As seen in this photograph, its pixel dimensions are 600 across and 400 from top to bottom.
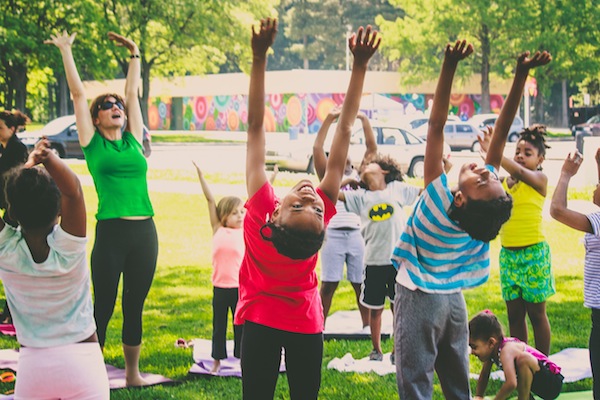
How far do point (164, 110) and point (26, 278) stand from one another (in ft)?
197

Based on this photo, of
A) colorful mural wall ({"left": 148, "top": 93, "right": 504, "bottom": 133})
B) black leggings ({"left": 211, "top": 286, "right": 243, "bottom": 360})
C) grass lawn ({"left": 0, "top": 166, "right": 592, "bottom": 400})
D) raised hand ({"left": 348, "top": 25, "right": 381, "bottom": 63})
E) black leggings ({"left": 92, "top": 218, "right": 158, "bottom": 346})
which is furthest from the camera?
colorful mural wall ({"left": 148, "top": 93, "right": 504, "bottom": 133})

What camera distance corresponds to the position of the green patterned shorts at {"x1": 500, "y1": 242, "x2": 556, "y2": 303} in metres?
5.97

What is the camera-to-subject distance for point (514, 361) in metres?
5.18

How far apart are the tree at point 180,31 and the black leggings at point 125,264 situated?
116 ft

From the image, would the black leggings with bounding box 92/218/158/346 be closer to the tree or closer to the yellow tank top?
the yellow tank top

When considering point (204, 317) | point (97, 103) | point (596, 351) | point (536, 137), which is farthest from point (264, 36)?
point (204, 317)

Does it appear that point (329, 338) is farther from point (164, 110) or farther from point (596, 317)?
point (164, 110)

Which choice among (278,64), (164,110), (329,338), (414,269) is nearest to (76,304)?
(414,269)

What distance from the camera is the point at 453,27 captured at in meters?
46.4

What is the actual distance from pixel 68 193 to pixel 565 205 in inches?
120

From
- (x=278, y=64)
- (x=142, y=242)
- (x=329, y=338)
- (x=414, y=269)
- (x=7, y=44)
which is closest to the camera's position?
(x=414, y=269)

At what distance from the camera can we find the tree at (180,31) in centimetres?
4084

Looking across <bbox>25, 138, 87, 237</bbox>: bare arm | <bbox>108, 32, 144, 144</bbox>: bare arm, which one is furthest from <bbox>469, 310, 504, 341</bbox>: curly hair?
<bbox>25, 138, 87, 237</bbox>: bare arm

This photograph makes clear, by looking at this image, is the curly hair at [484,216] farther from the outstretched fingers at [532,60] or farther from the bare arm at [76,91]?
the bare arm at [76,91]
